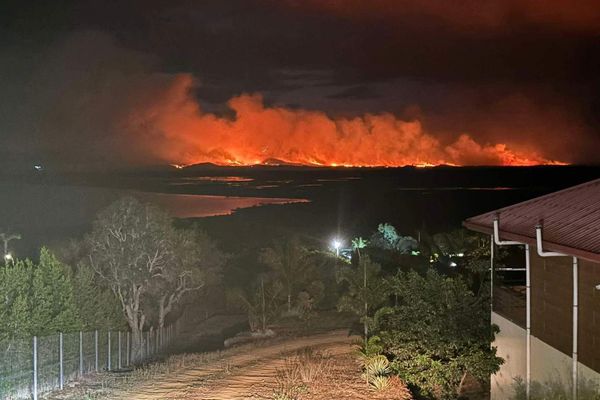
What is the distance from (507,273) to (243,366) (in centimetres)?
654

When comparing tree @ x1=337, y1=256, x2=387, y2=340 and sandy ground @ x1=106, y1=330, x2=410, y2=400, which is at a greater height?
tree @ x1=337, y1=256, x2=387, y2=340

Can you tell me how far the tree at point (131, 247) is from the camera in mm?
23094

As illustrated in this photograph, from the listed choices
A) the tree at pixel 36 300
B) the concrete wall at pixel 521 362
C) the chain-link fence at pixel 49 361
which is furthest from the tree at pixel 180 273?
the concrete wall at pixel 521 362

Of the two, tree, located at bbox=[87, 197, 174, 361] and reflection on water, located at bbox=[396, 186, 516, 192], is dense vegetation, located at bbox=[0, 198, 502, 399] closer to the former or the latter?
tree, located at bbox=[87, 197, 174, 361]

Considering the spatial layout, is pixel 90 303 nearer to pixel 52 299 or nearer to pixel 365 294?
pixel 52 299

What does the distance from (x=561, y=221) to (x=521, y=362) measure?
9.51 feet

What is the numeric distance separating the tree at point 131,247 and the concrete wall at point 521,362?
41.4 ft

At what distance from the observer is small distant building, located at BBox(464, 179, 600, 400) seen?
9781 millimetres

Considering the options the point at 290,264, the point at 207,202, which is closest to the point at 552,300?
the point at 290,264

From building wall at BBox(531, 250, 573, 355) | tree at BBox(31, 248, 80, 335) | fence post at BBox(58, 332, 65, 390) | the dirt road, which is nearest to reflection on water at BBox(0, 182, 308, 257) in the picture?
the dirt road

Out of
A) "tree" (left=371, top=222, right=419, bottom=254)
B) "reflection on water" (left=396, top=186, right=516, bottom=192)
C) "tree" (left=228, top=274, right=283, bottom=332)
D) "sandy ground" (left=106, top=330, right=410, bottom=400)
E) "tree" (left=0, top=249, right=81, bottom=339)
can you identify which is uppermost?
"reflection on water" (left=396, top=186, right=516, bottom=192)

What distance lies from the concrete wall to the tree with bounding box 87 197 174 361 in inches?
497

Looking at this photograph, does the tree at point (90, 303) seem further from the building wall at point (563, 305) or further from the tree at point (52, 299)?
the building wall at point (563, 305)

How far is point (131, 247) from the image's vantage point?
23.2 metres
